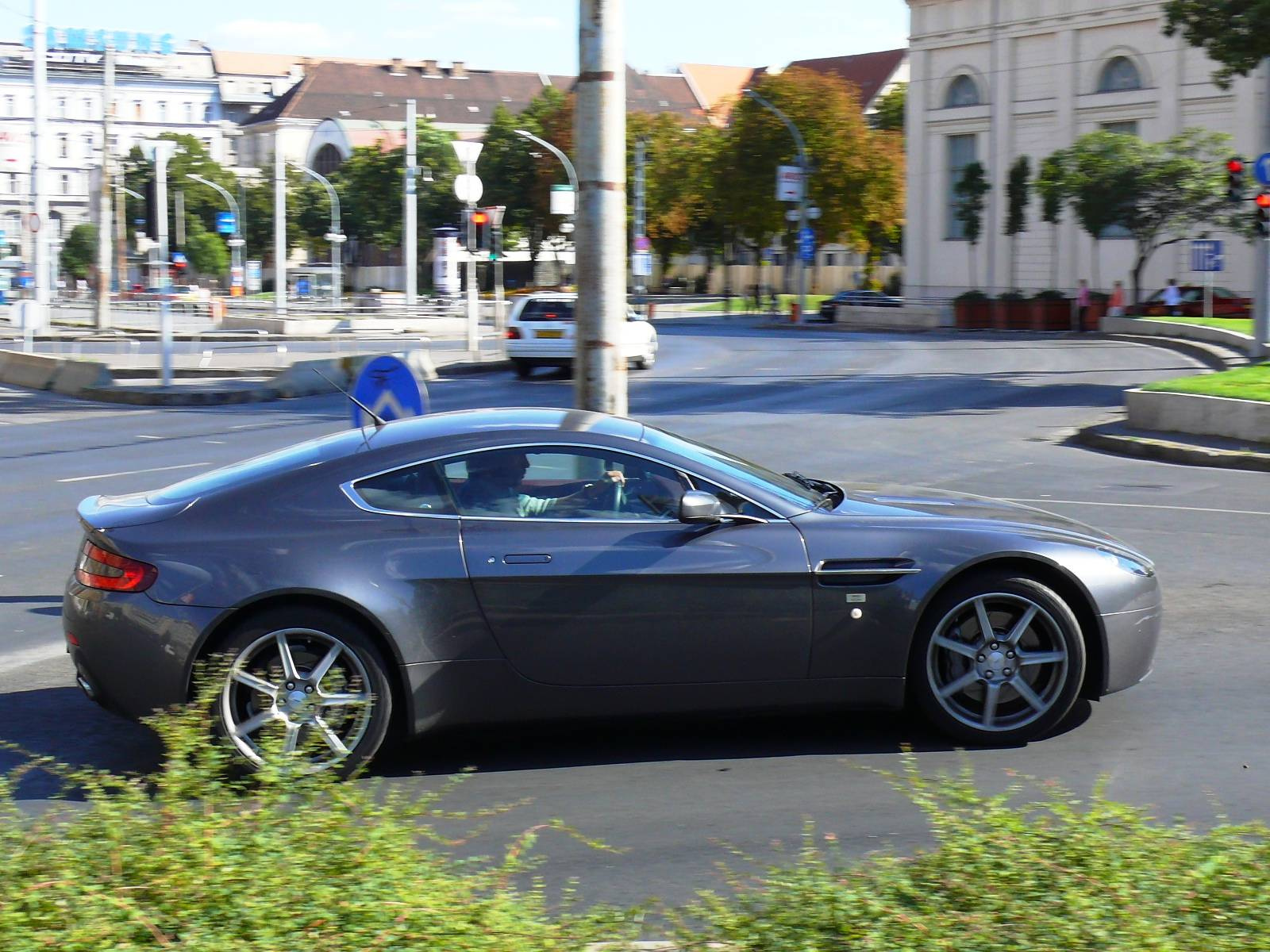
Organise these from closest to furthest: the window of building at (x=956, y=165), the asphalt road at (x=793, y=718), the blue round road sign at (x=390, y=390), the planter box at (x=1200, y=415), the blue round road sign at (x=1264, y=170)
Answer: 1. the asphalt road at (x=793, y=718)
2. the blue round road sign at (x=390, y=390)
3. the planter box at (x=1200, y=415)
4. the blue round road sign at (x=1264, y=170)
5. the window of building at (x=956, y=165)

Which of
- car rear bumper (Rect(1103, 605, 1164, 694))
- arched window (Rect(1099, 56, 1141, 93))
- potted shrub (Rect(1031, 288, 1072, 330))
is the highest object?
arched window (Rect(1099, 56, 1141, 93))

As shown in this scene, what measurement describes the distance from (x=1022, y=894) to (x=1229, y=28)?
86.6 ft

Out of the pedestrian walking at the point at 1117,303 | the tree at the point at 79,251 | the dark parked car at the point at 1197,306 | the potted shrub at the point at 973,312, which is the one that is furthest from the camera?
the tree at the point at 79,251

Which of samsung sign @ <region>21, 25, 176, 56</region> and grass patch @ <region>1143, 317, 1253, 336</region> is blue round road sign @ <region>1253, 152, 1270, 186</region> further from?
samsung sign @ <region>21, 25, 176, 56</region>

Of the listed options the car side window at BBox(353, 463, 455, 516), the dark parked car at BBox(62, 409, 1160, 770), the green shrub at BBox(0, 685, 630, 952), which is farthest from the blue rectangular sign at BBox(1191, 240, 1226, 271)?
the green shrub at BBox(0, 685, 630, 952)

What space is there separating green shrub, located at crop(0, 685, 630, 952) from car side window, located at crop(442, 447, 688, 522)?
1844mm

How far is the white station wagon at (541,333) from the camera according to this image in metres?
29.9

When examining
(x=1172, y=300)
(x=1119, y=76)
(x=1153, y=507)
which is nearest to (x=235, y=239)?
(x=1119, y=76)

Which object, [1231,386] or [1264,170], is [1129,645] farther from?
[1264,170]

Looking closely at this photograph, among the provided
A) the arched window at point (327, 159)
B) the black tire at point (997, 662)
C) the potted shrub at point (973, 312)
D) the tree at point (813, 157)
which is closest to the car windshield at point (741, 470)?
the black tire at point (997, 662)

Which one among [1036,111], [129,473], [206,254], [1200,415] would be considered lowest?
[129,473]

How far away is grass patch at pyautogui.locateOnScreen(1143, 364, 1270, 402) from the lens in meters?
17.1

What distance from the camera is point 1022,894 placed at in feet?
11.2

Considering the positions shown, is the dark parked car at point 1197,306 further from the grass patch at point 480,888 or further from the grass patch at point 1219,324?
the grass patch at point 480,888
